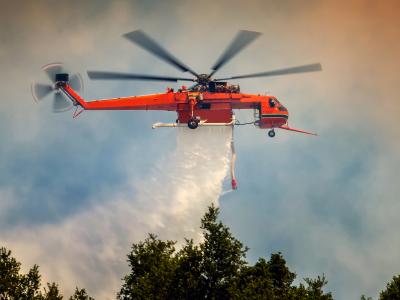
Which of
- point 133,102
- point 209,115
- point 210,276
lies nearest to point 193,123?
A: point 209,115

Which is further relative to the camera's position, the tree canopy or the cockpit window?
the cockpit window

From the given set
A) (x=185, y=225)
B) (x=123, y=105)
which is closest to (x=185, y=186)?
(x=185, y=225)

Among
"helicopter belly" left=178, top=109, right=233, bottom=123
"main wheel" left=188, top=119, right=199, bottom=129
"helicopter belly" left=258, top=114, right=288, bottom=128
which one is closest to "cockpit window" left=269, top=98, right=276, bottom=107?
"helicopter belly" left=258, top=114, right=288, bottom=128

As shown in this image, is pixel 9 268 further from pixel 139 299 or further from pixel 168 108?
pixel 168 108

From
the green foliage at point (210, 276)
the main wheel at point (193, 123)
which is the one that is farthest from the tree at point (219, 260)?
the main wheel at point (193, 123)

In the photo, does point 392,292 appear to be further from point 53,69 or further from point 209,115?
point 53,69

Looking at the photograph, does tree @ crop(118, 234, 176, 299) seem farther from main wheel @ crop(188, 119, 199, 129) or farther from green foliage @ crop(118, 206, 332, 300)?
main wheel @ crop(188, 119, 199, 129)

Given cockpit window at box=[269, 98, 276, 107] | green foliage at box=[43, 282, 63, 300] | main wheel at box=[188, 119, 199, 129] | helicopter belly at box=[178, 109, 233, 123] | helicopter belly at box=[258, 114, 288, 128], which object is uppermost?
cockpit window at box=[269, 98, 276, 107]

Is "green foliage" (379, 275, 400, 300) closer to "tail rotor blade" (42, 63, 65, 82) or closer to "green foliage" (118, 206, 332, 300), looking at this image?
"green foliage" (118, 206, 332, 300)

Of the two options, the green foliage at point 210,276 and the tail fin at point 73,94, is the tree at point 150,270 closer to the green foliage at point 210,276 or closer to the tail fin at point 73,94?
the green foliage at point 210,276

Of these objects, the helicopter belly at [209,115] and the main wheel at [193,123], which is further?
the helicopter belly at [209,115]

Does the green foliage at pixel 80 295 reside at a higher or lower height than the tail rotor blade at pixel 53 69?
lower

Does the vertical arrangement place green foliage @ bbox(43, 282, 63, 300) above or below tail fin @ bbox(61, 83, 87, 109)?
below

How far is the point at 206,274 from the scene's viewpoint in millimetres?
84875
